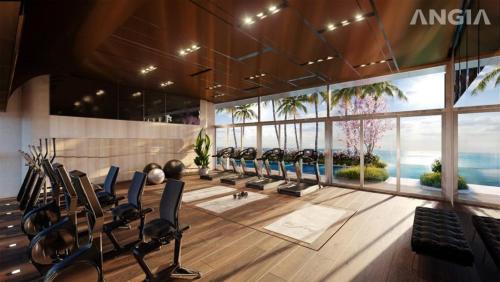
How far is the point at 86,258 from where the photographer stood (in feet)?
6.03

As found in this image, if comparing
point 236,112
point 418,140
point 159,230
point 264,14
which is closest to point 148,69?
point 264,14

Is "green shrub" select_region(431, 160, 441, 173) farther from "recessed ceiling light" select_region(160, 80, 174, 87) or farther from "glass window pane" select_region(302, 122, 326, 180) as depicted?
"recessed ceiling light" select_region(160, 80, 174, 87)

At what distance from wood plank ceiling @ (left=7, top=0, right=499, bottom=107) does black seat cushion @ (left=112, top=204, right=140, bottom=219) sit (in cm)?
262

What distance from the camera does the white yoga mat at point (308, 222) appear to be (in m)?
3.36

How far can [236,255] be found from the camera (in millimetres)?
2779

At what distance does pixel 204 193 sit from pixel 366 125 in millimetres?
7611

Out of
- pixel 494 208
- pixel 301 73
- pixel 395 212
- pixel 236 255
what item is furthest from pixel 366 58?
pixel 236 255

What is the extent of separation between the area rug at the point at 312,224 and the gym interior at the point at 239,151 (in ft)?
0.14

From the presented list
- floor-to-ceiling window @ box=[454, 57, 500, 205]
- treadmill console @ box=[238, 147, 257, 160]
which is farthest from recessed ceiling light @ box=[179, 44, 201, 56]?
floor-to-ceiling window @ box=[454, 57, 500, 205]

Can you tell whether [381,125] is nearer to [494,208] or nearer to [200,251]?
[494,208]

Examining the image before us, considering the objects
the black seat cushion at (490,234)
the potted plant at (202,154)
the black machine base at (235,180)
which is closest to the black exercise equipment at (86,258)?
the black seat cushion at (490,234)

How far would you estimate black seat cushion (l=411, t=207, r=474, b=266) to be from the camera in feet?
6.89

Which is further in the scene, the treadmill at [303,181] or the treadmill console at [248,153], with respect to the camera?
the treadmill console at [248,153]

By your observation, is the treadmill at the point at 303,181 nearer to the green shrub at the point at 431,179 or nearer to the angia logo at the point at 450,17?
the green shrub at the point at 431,179
